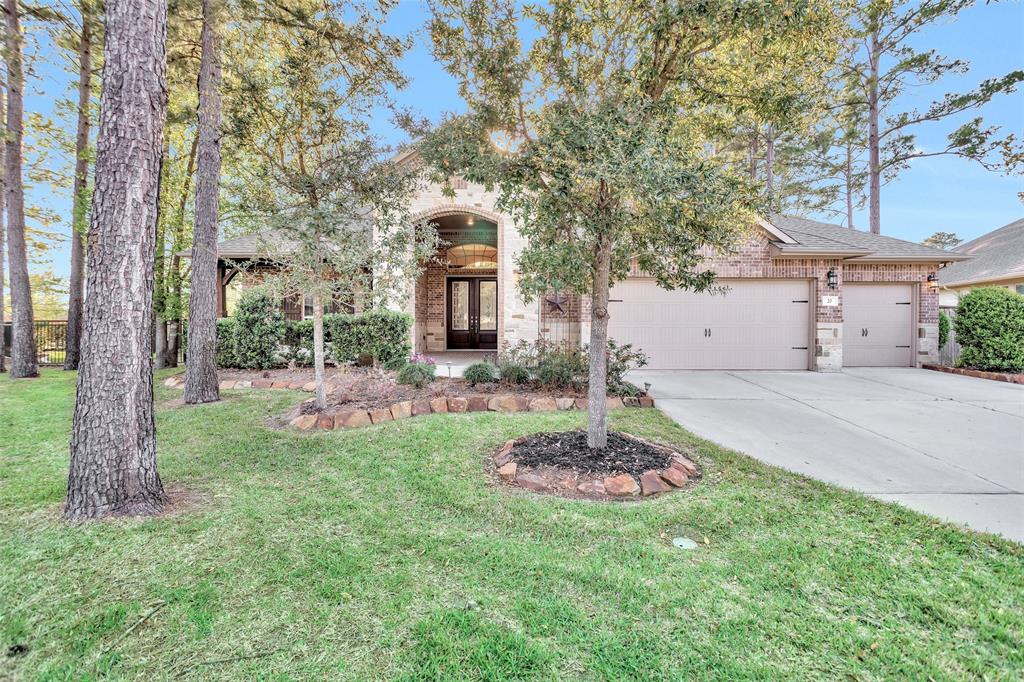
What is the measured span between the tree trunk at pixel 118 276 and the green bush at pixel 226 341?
6.31 m

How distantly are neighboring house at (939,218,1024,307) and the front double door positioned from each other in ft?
41.3

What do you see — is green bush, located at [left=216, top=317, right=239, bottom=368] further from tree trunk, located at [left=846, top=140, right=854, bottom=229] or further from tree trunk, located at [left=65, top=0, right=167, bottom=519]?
tree trunk, located at [left=846, top=140, right=854, bottom=229]

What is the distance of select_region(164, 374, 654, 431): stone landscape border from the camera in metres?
5.11

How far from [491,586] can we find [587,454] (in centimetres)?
187

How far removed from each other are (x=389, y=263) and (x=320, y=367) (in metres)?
1.57

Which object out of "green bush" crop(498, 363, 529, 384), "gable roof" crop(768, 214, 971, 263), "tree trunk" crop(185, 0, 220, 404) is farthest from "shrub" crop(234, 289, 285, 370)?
"gable roof" crop(768, 214, 971, 263)

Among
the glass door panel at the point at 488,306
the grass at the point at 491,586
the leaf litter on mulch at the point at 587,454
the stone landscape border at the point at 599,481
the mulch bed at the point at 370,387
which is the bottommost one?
the grass at the point at 491,586

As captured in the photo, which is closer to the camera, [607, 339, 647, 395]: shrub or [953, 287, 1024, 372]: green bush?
[607, 339, 647, 395]: shrub

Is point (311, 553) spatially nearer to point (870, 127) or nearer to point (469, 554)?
point (469, 554)

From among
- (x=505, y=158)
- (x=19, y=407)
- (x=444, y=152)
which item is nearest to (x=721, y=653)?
(x=505, y=158)

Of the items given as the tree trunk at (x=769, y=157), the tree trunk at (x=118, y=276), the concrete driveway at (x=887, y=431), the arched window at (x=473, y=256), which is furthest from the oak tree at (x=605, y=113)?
the tree trunk at (x=769, y=157)

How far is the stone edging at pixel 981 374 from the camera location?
846cm

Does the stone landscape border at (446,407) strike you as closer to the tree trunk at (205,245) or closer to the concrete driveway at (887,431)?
the concrete driveway at (887,431)

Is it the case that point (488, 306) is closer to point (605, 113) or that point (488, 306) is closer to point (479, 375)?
point (479, 375)
